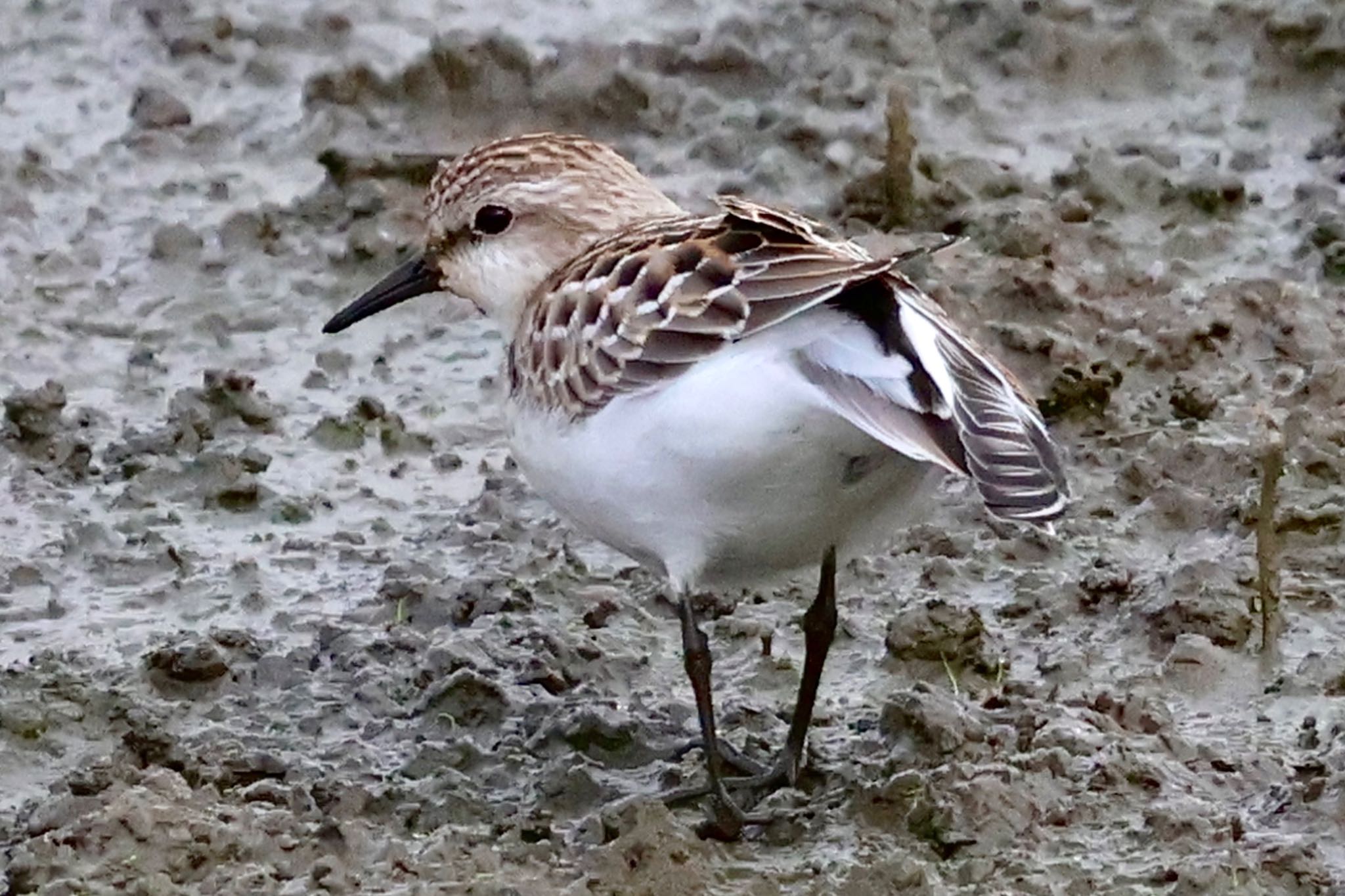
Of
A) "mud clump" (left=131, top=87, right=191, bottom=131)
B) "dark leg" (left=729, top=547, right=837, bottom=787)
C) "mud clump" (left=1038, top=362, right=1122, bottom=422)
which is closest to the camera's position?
"dark leg" (left=729, top=547, right=837, bottom=787)

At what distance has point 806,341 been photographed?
16.1 feet

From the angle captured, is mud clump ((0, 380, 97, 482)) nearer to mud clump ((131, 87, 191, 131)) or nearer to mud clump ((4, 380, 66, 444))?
mud clump ((4, 380, 66, 444))

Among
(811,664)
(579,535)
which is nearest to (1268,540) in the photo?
(811,664)

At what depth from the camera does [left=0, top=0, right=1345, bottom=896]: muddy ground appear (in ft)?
17.4

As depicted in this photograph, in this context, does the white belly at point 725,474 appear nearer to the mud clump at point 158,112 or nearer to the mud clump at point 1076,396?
the mud clump at point 1076,396

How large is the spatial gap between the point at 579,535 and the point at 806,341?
1896 millimetres

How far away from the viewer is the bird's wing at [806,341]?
4758 mm

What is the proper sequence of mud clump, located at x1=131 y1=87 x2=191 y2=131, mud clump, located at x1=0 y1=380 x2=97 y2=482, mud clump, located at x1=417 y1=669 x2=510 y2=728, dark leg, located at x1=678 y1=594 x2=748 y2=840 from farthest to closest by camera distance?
1. mud clump, located at x1=131 y1=87 x2=191 y2=131
2. mud clump, located at x1=0 y1=380 x2=97 y2=482
3. mud clump, located at x1=417 y1=669 x2=510 y2=728
4. dark leg, located at x1=678 y1=594 x2=748 y2=840

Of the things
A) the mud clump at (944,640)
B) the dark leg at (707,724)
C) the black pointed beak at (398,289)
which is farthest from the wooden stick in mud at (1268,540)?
the black pointed beak at (398,289)

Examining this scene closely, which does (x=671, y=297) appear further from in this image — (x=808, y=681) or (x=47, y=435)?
(x=47, y=435)

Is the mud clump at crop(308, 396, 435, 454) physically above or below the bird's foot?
above

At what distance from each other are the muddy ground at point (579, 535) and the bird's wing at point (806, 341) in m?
0.84

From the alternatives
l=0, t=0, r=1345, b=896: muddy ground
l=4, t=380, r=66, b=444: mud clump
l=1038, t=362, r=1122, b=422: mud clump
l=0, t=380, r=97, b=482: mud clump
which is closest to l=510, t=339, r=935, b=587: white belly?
l=0, t=0, r=1345, b=896: muddy ground

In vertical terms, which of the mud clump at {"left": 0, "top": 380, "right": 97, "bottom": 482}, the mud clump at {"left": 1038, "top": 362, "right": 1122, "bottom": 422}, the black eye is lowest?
the mud clump at {"left": 0, "top": 380, "right": 97, "bottom": 482}
